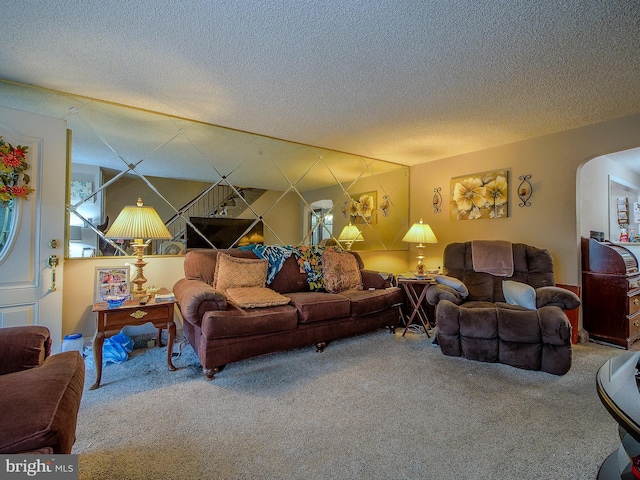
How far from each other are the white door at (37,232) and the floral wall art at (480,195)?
14.4 feet

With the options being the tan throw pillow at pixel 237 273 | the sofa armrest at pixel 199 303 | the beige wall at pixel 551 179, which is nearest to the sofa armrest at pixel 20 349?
the sofa armrest at pixel 199 303

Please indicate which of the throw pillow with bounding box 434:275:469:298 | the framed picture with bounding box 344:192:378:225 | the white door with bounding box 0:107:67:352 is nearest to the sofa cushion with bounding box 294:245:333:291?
the framed picture with bounding box 344:192:378:225

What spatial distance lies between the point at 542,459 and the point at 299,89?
111 inches

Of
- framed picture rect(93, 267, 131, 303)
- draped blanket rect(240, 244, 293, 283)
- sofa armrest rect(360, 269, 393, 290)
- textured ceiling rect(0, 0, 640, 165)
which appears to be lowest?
sofa armrest rect(360, 269, 393, 290)

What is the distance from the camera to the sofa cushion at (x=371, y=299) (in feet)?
9.78

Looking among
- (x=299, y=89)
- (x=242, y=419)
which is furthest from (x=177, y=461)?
(x=299, y=89)

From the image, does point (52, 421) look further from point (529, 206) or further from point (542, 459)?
point (529, 206)

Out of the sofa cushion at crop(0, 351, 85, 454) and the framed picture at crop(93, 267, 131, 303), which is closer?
the sofa cushion at crop(0, 351, 85, 454)

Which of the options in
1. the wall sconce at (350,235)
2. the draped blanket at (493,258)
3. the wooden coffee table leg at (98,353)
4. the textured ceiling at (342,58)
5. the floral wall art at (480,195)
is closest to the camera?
the textured ceiling at (342,58)

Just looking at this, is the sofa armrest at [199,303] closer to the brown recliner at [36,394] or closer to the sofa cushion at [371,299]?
the brown recliner at [36,394]

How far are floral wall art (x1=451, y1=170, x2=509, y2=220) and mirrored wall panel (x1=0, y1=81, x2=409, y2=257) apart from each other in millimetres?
949

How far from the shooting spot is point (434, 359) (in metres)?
2.63

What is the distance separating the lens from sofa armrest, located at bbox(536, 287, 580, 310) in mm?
2510

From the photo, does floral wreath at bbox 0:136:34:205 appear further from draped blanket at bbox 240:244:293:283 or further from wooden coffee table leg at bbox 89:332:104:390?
draped blanket at bbox 240:244:293:283
